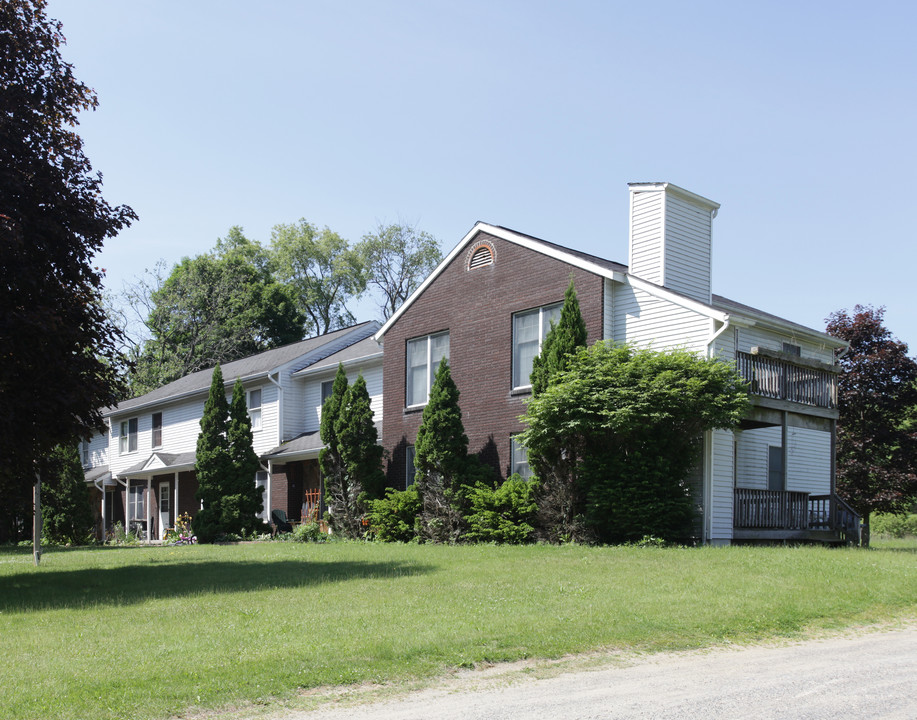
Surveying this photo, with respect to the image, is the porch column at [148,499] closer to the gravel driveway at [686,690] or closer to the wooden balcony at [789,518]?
the wooden balcony at [789,518]

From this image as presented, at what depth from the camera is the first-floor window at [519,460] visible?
23.0 metres

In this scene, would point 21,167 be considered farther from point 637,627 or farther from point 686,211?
point 686,211

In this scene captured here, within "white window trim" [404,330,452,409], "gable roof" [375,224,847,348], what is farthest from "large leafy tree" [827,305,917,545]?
"white window trim" [404,330,452,409]

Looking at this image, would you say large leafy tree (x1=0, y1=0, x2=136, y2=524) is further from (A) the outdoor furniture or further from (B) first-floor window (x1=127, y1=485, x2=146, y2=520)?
(B) first-floor window (x1=127, y1=485, x2=146, y2=520)

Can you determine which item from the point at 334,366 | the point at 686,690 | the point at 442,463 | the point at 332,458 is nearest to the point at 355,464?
the point at 332,458

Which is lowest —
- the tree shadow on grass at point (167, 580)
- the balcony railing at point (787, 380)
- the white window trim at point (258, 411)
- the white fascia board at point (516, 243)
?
the tree shadow on grass at point (167, 580)

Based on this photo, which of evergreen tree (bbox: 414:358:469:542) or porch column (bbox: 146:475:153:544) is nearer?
evergreen tree (bbox: 414:358:469:542)

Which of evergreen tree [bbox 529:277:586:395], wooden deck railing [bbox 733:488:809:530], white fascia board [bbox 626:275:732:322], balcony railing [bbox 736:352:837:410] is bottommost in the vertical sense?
wooden deck railing [bbox 733:488:809:530]

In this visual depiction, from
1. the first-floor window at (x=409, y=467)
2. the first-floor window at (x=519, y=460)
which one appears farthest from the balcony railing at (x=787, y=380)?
the first-floor window at (x=409, y=467)

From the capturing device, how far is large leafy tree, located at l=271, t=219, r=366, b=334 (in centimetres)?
6191

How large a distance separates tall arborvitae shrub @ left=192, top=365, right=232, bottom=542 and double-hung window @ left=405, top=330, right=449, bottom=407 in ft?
20.0

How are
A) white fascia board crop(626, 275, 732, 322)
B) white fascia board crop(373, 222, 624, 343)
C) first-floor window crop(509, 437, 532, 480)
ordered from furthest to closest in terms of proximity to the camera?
first-floor window crop(509, 437, 532, 480), white fascia board crop(373, 222, 624, 343), white fascia board crop(626, 275, 732, 322)

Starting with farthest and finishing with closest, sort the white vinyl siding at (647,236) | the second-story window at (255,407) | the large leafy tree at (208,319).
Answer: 1. the large leafy tree at (208,319)
2. the second-story window at (255,407)
3. the white vinyl siding at (647,236)

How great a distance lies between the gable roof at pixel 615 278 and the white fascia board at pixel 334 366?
176 cm
